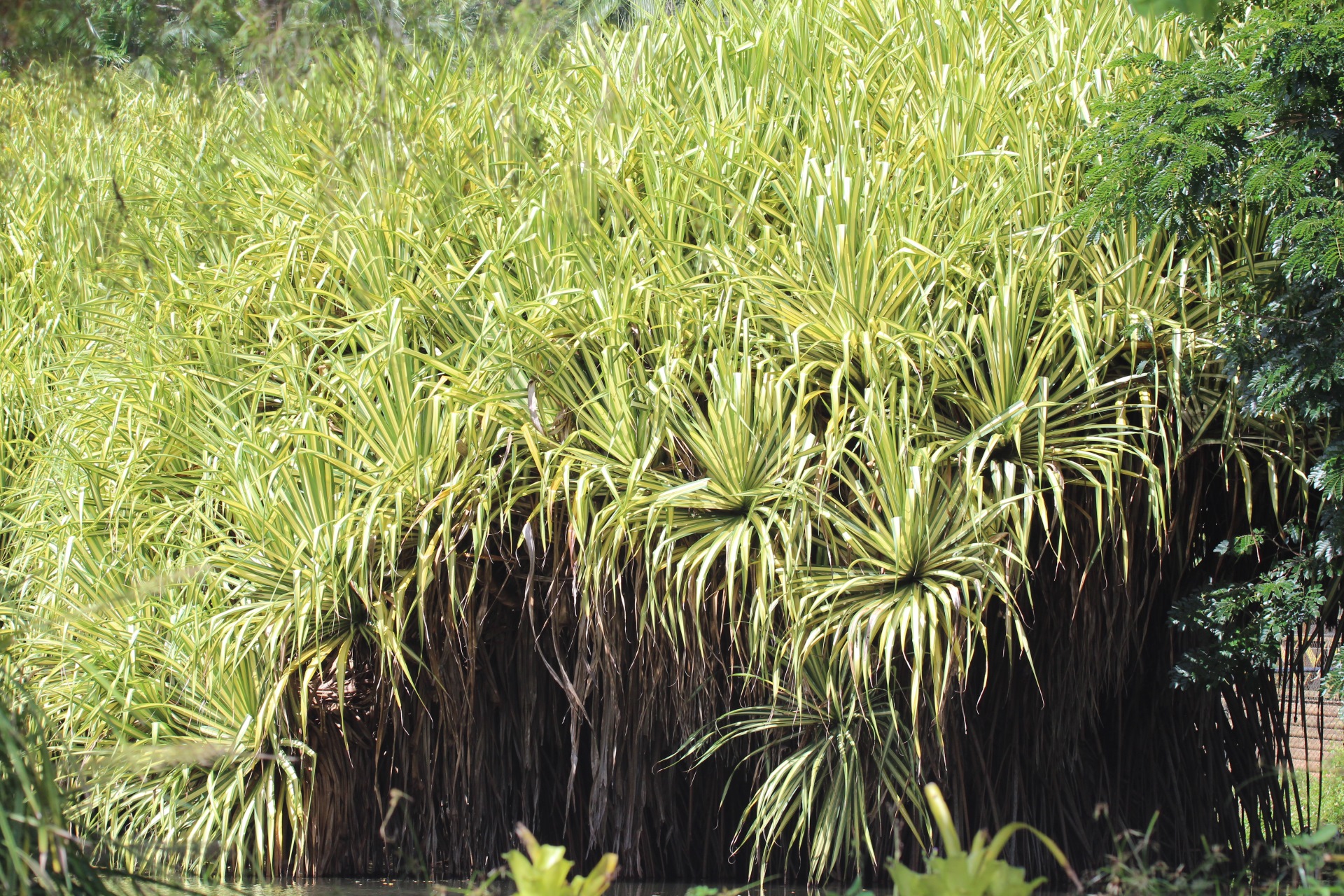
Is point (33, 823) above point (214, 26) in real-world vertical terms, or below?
below

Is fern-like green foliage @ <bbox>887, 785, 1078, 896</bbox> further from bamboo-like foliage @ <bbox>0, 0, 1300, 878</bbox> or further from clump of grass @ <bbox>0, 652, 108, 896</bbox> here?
bamboo-like foliage @ <bbox>0, 0, 1300, 878</bbox>

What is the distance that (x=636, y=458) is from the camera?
3318mm

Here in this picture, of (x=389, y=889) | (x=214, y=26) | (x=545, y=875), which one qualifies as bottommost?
(x=389, y=889)

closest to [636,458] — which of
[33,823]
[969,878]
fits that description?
[33,823]

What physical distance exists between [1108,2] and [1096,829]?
112 inches

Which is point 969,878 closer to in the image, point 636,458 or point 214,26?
point 636,458

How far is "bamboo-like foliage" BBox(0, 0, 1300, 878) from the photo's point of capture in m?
3.12

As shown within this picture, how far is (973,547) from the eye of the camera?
294 centimetres

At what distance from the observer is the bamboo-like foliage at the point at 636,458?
3.12 meters

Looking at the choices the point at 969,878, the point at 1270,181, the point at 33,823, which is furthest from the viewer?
the point at 1270,181

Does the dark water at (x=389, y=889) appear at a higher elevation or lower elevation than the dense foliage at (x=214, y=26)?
lower

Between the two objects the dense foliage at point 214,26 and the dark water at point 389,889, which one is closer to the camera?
the dense foliage at point 214,26

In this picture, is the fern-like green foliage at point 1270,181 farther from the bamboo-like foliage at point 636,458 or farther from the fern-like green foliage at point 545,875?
the fern-like green foliage at point 545,875

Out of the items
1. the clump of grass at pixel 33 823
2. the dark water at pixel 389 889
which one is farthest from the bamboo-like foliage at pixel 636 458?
the clump of grass at pixel 33 823
